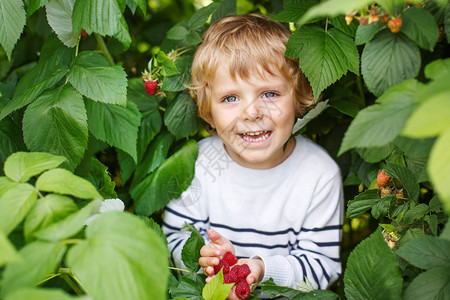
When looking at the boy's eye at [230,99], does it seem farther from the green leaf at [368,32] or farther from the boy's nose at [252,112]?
the green leaf at [368,32]

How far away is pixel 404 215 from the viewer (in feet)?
3.54

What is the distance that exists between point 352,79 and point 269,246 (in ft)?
2.24

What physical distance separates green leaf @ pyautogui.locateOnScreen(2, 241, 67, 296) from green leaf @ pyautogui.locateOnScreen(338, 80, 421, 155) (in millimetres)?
506

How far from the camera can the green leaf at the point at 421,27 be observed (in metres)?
0.90

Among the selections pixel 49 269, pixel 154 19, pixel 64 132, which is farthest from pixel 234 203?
pixel 154 19

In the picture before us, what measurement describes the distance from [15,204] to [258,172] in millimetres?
952

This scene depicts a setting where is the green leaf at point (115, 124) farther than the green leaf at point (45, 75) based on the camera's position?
Yes

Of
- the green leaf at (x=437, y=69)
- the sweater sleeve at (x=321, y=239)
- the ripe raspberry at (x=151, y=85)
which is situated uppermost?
the green leaf at (x=437, y=69)

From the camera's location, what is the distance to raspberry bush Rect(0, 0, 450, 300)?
0.66 m

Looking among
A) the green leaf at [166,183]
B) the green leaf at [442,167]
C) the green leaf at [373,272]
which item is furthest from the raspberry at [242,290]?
the green leaf at [442,167]

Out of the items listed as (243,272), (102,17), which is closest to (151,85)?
(102,17)

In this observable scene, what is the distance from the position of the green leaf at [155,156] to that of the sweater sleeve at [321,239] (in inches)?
21.3

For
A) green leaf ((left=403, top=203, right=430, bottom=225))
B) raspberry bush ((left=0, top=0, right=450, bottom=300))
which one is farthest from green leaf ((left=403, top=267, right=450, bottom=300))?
green leaf ((left=403, top=203, right=430, bottom=225))

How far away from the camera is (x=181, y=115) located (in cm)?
154
